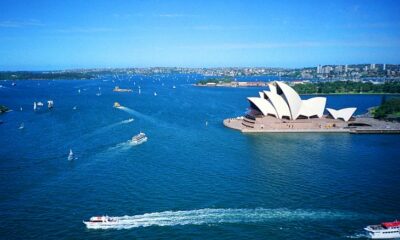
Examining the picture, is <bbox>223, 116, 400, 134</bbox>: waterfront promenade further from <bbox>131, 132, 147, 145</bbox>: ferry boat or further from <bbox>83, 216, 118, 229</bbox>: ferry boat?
<bbox>83, 216, 118, 229</bbox>: ferry boat

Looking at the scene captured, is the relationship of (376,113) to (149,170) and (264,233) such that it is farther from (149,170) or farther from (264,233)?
(264,233)

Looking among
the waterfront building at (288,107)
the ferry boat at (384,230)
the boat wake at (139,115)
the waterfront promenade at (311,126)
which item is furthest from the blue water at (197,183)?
the boat wake at (139,115)

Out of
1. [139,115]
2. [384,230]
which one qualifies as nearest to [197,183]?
[384,230]

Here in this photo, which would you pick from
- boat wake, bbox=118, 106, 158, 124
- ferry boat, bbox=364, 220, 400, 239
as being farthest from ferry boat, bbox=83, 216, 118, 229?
boat wake, bbox=118, 106, 158, 124

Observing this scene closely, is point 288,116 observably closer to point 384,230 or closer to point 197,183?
point 197,183

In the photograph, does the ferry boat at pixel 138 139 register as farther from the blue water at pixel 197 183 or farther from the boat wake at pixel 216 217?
the boat wake at pixel 216 217

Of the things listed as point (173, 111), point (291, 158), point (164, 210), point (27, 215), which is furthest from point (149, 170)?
point (173, 111)
